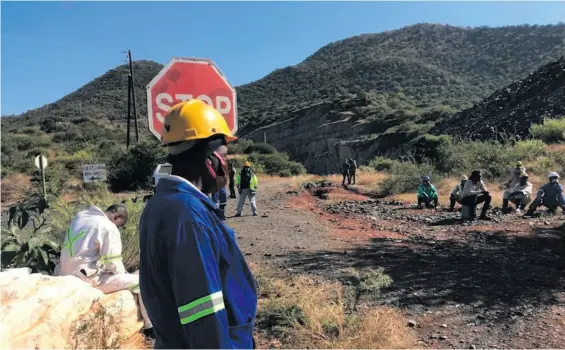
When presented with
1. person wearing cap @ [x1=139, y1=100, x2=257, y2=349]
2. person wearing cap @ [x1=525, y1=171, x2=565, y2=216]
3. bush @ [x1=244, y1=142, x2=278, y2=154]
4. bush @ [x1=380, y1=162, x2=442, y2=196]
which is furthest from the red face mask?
bush @ [x1=244, y1=142, x2=278, y2=154]

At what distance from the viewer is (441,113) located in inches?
1898

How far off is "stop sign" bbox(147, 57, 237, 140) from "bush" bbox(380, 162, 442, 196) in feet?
55.8

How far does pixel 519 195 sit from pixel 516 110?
21919 millimetres

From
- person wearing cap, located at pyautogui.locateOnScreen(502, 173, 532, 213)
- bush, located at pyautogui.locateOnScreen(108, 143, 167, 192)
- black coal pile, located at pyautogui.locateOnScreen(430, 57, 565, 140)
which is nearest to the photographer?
person wearing cap, located at pyautogui.locateOnScreen(502, 173, 532, 213)

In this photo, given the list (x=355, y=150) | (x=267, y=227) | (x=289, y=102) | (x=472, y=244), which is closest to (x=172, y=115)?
(x=472, y=244)

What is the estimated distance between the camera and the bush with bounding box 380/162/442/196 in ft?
64.4

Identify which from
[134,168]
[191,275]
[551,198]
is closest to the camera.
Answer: [191,275]

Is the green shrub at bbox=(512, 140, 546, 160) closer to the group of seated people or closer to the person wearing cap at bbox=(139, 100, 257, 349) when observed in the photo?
the group of seated people

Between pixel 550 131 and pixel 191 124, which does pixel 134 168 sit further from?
pixel 191 124

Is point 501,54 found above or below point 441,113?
above

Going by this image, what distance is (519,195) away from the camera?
12.1 metres

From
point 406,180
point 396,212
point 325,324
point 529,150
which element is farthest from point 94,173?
point 529,150

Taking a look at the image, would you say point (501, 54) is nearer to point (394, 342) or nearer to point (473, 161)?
point (473, 161)

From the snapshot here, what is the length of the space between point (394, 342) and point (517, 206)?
31.6ft
